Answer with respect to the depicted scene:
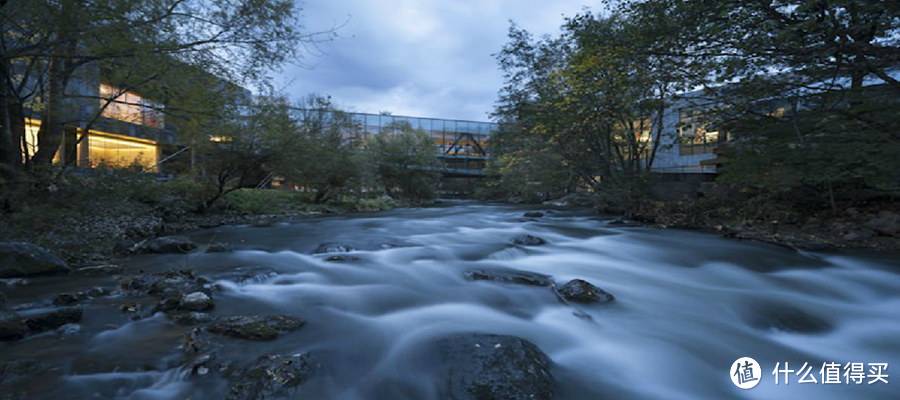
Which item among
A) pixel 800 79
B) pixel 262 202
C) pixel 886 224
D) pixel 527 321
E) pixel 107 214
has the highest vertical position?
pixel 800 79

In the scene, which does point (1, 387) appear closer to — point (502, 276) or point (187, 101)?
point (502, 276)

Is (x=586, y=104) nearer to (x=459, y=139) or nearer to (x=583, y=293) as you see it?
(x=583, y=293)

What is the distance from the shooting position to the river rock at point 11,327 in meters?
3.44

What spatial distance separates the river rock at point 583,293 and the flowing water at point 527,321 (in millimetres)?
144

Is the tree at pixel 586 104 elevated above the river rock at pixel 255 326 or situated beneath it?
elevated above

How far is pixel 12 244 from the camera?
5852mm

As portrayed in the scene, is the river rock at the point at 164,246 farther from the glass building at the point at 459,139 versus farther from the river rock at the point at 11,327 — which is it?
the glass building at the point at 459,139

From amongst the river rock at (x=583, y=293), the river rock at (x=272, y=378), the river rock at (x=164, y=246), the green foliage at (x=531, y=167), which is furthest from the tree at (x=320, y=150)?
the river rock at (x=272, y=378)

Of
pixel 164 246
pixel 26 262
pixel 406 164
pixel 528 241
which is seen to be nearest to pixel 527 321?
pixel 528 241

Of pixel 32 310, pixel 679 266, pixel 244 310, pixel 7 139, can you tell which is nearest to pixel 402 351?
pixel 244 310

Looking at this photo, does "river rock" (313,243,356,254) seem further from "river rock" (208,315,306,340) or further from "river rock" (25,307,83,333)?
"river rock" (25,307,83,333)

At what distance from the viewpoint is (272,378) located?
Answer: 289cm

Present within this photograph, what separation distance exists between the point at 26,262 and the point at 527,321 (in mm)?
6923

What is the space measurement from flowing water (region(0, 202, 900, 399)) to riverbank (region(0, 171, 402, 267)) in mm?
1409
